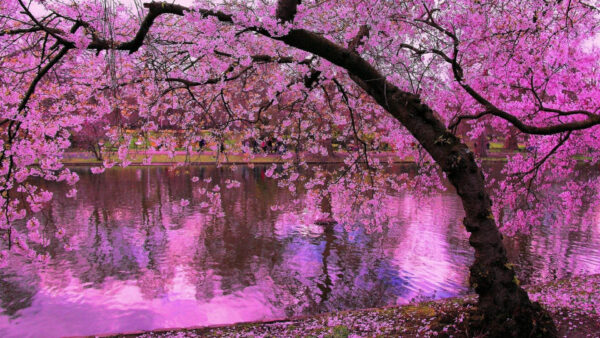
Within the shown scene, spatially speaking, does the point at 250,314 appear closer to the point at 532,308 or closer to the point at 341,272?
the point at 341,272

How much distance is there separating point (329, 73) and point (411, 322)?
4464mm

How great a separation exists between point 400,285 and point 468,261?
3110 millimetres

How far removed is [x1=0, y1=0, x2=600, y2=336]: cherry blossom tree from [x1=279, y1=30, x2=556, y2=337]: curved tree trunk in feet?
0.05

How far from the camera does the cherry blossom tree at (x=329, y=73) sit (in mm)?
4984

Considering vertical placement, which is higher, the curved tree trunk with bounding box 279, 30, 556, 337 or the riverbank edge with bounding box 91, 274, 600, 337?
the curved tree trunk with bounding box 279, 30, 556, 337

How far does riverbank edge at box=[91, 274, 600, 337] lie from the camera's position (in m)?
5.47

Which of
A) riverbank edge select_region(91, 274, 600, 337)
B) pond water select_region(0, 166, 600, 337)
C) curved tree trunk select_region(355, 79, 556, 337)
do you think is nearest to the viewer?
curved tree trunk select_region(355, 79, 556, 337)

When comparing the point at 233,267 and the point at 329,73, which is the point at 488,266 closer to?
the point at 329,73

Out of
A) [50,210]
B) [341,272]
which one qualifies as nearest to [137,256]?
[341,272]

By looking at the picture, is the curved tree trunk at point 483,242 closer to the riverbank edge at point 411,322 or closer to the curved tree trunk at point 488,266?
the curved tree trunk at point 488,266

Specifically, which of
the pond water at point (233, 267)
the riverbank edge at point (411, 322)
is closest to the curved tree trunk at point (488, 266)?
the riverbank edge at point (411, 322)

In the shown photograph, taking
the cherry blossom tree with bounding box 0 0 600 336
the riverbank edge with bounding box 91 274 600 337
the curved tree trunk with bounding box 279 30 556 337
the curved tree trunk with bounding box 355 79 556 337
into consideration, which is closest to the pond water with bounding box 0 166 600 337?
the riverbank edge with bounding box 91 274 600 337

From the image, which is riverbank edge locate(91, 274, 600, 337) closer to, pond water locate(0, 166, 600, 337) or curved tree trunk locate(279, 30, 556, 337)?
curved tree trunk locate(279, 30, 556, 337)

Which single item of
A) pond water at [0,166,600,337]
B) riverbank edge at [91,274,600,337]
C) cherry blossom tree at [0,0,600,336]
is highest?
cherry blossom tree at [0,0,600,336]
